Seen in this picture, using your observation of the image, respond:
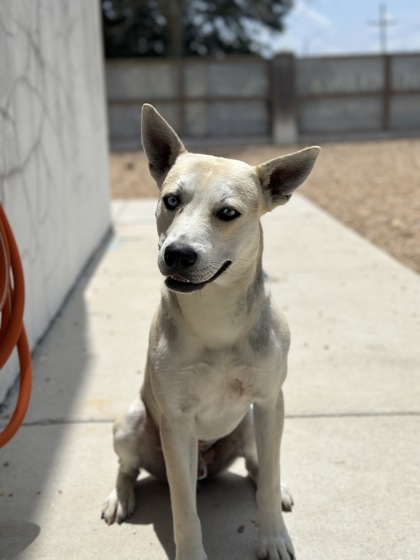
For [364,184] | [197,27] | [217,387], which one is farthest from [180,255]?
[197,27]

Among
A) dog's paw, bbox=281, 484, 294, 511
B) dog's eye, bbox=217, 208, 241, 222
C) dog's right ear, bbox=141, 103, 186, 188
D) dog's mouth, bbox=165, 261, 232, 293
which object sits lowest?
dog's paw, bbox=281, 484, 294, 511

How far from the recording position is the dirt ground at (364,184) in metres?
8.80

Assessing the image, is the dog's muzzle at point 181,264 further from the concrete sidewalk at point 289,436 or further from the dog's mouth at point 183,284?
the concrete sidewalk at point 289,436

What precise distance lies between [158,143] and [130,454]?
4.22 ft

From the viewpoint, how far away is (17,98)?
15.5ft

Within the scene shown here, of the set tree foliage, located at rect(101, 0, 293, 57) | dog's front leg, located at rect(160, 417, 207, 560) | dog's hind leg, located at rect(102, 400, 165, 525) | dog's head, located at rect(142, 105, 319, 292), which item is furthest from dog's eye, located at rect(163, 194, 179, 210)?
tree foliage, located at rect(101, 0, 293, 57)

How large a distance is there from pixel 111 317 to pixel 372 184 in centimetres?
796

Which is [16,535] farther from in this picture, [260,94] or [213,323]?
[260,94]

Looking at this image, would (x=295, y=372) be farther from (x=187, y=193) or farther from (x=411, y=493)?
(x=187, y=193)

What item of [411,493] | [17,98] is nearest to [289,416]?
[411,493]

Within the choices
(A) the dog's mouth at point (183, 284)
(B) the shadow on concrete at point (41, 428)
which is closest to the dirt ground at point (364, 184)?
(B) the shadow on concrete at point (41, 428)

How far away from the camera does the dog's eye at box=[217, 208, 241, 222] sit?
2361 mm

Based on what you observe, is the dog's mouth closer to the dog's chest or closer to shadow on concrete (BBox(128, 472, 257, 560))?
the dog's chest

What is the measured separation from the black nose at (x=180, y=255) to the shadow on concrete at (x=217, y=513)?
117 centimetres
